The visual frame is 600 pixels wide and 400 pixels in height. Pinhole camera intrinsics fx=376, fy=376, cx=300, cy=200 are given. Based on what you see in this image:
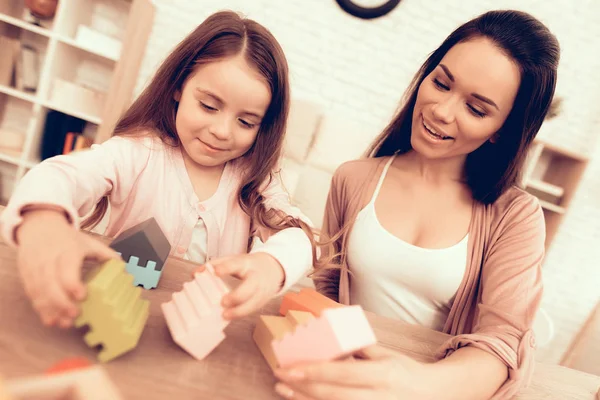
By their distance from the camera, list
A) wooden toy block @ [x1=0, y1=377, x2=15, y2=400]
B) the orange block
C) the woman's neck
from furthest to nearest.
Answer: the woman's neck, the orange block, wooden toy block @ [x1=0, y1=377, x2=15, y2=400]

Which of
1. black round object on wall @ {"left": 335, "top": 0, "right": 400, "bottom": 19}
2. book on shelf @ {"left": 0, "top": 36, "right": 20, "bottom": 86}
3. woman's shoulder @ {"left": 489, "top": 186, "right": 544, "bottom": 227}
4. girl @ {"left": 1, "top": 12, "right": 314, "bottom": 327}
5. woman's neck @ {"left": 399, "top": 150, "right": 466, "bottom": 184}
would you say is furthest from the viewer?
black round object on wall @ {"left": 335, "top": 0, "right": 400, "bottom": 19}

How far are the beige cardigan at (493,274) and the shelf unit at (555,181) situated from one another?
169 centimetres

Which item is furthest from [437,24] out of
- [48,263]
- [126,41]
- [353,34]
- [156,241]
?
[48,263]

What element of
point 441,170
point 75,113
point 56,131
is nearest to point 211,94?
point 441,170

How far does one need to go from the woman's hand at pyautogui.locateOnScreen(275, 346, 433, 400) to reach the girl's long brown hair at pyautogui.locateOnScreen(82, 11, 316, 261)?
13.2 inches

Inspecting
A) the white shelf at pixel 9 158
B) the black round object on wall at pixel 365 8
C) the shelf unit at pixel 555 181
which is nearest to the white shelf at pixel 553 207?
the shelf unit at pixel 555 181

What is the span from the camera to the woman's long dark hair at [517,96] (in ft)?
2.70

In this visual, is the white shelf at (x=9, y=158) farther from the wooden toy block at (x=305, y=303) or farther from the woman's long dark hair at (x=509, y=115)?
the wooden toy block at (x=305, y=303)

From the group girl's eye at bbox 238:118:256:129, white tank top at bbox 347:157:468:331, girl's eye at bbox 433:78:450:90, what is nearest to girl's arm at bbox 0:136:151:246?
girl's eye at bbox 238:118:256:129

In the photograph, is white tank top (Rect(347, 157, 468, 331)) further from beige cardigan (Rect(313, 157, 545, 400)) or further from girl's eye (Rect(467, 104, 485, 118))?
girl's eye (Rect(467, 104, 485, 118))

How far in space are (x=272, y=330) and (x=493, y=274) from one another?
57cm

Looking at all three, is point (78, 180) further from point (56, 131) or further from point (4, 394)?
point (56, 131)

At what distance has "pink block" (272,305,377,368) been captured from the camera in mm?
394

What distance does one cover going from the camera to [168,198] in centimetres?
87
